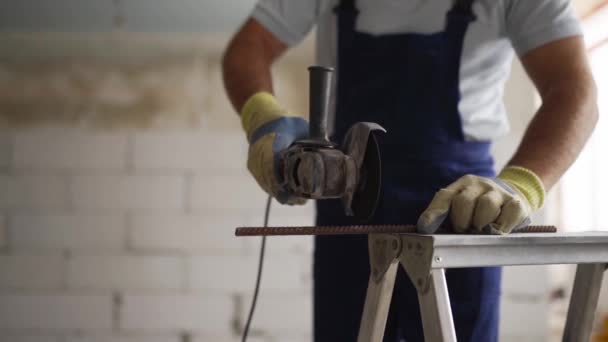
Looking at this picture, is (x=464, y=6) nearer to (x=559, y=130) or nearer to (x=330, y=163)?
(x=559, y=130)

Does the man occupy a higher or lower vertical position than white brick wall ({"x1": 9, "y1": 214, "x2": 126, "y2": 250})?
higher

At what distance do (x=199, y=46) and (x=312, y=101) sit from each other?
4.25 feet

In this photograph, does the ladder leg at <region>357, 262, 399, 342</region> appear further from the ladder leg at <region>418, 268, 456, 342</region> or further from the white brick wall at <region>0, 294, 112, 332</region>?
the white brick wall at <region>0, 294, 112, 332</region>

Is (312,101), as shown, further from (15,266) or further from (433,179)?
(15,266)

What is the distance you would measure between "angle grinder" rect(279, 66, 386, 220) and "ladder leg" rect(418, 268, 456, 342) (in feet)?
0.49

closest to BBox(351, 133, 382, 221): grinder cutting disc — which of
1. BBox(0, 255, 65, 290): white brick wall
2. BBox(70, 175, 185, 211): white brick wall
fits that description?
BBox(70, 175, 185, 211): white brick wall

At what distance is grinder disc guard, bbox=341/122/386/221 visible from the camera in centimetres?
86

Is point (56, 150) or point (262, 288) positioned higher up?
point (56, 150)

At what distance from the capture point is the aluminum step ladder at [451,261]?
77 centimetres

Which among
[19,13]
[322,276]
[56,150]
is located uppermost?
[19,13]

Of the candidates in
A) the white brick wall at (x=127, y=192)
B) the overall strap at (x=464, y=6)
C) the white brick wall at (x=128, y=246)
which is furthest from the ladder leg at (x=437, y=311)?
the white brick wall at (x=127, y=192)

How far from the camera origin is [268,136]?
1.04 metres

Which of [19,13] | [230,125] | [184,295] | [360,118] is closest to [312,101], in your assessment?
[360,118]

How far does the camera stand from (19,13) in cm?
197
